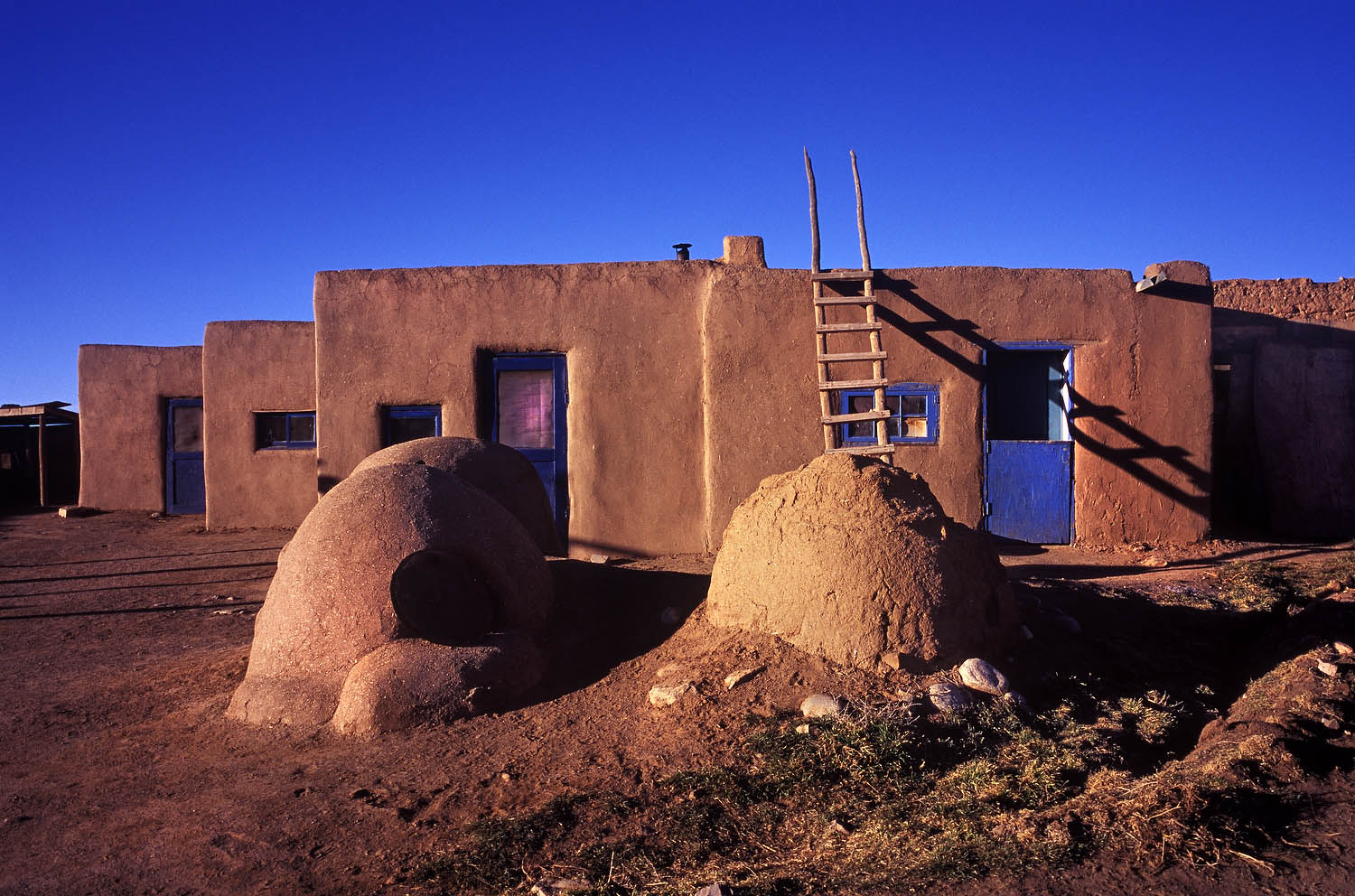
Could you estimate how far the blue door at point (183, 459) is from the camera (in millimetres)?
13859

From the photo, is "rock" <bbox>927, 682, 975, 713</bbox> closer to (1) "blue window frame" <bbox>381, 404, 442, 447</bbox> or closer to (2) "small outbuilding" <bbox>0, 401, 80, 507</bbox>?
(1) "blue window frame" <bbox>381, 404, 442, 447</bbox>

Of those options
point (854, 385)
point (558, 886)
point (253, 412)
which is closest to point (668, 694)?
point (558, 886)

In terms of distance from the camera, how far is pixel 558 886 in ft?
9.20

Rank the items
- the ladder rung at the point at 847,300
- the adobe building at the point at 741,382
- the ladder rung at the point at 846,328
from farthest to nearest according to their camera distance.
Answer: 1. the adobe building at the point at 741,382
2. the ladder rung at the point at 847,300
3. the ladder rung at the point at 846,328

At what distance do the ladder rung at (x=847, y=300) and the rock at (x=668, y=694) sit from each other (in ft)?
17.1

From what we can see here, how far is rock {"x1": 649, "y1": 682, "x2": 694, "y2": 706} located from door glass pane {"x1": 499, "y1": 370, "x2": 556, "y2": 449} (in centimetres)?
545

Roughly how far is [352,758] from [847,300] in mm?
6292

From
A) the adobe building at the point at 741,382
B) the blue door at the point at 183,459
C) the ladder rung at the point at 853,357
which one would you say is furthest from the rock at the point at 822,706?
the blue door at the point at 183,459

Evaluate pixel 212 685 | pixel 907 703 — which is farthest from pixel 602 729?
pixel 212 685

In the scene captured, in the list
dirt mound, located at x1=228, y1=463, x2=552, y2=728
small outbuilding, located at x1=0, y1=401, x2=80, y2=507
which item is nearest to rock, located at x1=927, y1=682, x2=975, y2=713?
dirt mound, located at x1=228, y1=463, x2=552, y2=728

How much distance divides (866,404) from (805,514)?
492cm

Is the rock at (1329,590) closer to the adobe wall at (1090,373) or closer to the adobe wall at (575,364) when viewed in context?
the adobe wall at (1090,373)

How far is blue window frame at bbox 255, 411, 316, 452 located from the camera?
39.5 ft

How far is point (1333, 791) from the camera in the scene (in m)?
3.26
